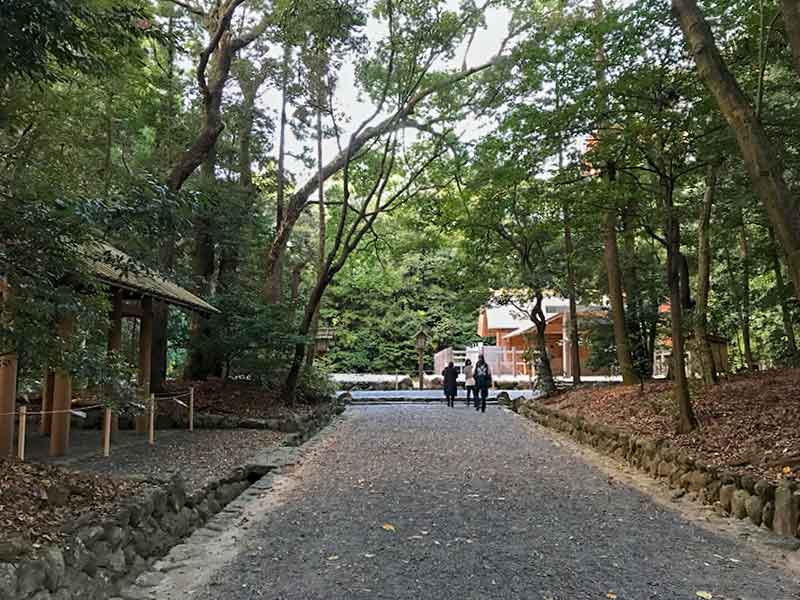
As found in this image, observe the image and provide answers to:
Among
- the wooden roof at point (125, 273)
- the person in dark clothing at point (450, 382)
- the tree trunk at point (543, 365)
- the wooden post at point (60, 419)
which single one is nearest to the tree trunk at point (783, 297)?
the tree trunk at point (543, 365)

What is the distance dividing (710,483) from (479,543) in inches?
111

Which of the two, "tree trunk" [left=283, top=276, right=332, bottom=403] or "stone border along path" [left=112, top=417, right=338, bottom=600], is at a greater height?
"tree trunk" [left=283, top=276, right=332, bottom=403]

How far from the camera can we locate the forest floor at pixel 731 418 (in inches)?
234

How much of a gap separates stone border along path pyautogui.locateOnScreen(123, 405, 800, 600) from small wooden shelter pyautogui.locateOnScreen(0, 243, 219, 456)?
6.09 feet

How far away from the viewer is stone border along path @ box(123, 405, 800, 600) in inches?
145

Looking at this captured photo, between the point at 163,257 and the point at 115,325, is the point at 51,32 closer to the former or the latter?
the point at 115,325

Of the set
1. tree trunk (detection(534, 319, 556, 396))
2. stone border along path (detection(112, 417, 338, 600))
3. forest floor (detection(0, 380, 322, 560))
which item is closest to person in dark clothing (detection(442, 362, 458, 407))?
tree trunk (detection(534, 319, 556, 396))

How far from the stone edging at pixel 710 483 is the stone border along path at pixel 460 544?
38cm

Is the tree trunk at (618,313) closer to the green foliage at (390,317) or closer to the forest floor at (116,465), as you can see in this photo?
the forest floor at (116,465)

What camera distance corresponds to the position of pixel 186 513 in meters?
5.23

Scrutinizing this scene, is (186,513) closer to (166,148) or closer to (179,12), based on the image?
(166,148)

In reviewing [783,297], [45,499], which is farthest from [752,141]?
[783,297]

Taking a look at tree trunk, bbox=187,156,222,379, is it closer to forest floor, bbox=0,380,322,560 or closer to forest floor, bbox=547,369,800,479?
forest floor, bbox=0,380,322,560

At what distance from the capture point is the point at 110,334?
410 inches
